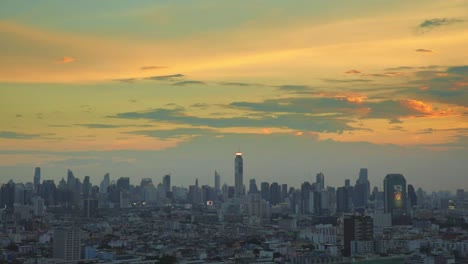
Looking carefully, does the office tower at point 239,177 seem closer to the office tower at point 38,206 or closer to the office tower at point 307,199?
the office tower at point 307,199

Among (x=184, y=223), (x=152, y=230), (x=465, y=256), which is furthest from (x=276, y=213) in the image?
(x=465, y=256)

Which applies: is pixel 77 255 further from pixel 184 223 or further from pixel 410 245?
pixel 184 223

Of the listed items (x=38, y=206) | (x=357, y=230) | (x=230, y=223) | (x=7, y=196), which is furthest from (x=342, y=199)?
(x=357, y=230)

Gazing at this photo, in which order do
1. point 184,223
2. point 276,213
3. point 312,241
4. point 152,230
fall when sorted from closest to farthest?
point 312,241 → point 152,230 → point 184,223 → point 276,213

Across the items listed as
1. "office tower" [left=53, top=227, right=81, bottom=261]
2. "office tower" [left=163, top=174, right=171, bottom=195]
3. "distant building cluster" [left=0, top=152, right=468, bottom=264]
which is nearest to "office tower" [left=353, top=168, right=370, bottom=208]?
"distant building cluster" [left=0, top=152, right=468, bottom=264]

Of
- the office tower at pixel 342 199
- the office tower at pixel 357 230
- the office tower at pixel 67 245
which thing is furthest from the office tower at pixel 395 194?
the office tower at pixel 67 245
